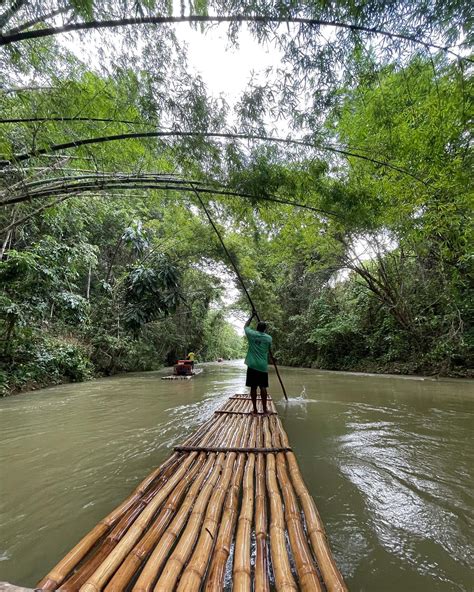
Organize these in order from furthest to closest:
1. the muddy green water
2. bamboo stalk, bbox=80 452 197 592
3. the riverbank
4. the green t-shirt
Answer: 1. the riverbank
2. the green t-shirt
3. the muddy green water
4. bamboo stalk, bbox=80 452 197 592

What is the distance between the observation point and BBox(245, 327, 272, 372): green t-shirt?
167 inches

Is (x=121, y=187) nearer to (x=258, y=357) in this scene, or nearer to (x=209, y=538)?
(x=258, y=357)

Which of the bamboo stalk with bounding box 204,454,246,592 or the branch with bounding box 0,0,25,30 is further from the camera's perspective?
the branch with bounding box 0,0,25,30

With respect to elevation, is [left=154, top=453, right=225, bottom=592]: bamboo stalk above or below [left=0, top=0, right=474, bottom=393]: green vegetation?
below

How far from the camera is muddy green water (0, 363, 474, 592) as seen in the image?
1.60m

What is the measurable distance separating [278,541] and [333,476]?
4.42 feet

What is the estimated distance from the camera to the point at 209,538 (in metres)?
1.48

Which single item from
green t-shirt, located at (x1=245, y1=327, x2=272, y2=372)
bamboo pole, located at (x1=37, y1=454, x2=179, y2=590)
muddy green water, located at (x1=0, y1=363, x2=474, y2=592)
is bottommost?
muddy green water, located at (x1=0, y1=363, x2=474, y2=592)

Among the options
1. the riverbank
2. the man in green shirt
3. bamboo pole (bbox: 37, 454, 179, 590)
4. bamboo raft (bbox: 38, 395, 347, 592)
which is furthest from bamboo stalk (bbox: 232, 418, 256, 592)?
the riverbank

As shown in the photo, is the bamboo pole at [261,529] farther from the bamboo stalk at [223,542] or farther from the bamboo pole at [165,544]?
the bamboo pole at [165,544]

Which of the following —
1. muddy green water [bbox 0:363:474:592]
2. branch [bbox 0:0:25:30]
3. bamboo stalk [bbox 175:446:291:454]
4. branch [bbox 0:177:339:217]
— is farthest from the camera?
branch [bbox 0:177:339:217]

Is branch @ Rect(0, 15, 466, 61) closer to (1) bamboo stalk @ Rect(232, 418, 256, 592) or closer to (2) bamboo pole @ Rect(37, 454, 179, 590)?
(2) bamboo pole @ Rect(37, 454, 179, 590)

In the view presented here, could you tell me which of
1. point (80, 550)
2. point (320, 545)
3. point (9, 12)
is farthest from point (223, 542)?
point (9, 12)

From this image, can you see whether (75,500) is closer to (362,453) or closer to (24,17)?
(362,453)
